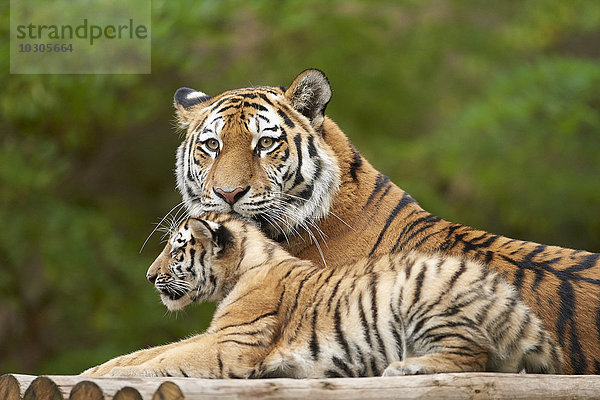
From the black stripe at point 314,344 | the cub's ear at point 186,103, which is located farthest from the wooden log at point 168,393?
the cub's ear at point 186,103

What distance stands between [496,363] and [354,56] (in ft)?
25.4

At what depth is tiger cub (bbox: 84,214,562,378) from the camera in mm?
2832

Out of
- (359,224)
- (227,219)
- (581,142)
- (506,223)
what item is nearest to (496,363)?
(359,224)

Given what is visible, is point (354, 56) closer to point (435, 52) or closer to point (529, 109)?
point (435, 52)

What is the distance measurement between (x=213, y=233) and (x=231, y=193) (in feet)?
0.69

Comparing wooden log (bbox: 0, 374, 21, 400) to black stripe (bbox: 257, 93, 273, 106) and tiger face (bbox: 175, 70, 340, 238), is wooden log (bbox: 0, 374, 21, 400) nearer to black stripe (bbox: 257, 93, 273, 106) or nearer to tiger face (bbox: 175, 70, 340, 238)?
tiger face (bbox: 175, 70, 340, 238)

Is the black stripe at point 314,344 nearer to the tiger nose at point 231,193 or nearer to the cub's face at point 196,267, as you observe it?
the cub's face at point 196,267

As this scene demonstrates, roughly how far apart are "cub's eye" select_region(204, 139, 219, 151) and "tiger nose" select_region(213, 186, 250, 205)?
0.89 feet

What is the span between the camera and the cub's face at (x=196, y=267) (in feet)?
11.5

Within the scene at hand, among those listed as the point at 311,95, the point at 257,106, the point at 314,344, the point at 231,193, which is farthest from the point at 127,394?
the point at 311,95

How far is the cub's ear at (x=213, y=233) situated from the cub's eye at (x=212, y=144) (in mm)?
442

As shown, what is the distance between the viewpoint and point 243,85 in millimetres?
9211

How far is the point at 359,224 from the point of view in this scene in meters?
3.74

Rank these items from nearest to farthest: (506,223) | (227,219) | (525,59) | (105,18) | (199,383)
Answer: (199,383) < (227,219) < (105,18) < (506,223) < (525,59)
